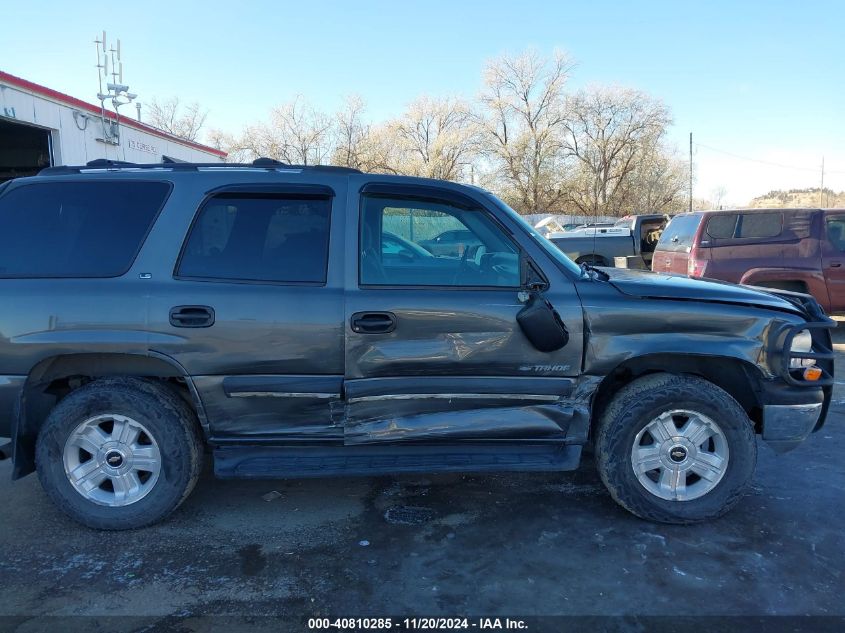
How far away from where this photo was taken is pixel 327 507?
12.0 feet

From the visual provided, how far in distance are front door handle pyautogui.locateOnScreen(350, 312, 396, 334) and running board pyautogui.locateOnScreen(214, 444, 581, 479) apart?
67cm

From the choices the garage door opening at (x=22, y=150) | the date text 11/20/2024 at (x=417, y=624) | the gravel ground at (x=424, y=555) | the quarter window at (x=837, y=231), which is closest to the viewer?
the date text 11/20/2024 at (x=417, y=624)

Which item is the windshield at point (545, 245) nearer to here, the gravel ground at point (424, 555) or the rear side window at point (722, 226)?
the gravel ground at point (424, 555)

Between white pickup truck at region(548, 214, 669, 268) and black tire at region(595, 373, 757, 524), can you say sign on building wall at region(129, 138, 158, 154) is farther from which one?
black tire at region(595, 373, 757, 524)

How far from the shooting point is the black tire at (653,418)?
10.7 ft

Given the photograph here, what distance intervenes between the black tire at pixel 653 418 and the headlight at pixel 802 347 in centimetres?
42

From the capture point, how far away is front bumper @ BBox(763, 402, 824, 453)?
10.9 feet

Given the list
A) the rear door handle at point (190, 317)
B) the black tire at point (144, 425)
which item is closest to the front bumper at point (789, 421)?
the rear door handle at point (190, 317)

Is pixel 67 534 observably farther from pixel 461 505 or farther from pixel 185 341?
pixel 461 505

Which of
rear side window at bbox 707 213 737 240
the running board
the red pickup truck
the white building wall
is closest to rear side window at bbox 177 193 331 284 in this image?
the running board

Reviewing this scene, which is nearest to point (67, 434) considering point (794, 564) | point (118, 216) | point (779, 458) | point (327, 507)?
point (118, 216)

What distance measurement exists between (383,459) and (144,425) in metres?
1.32

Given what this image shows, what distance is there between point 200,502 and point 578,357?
2.48 meters

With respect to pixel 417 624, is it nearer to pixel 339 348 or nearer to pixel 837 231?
pixel 339 348
